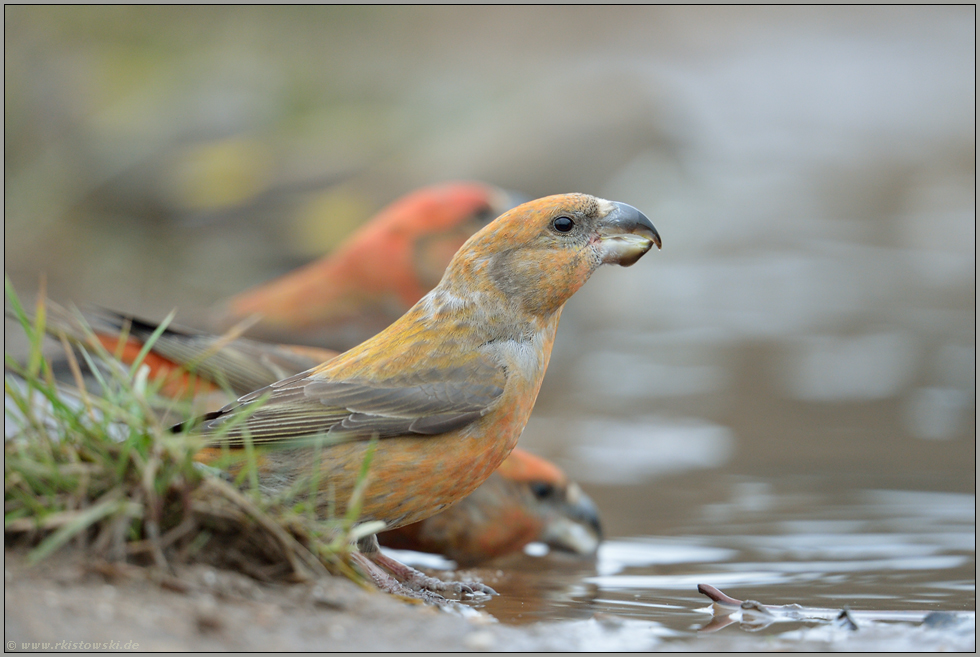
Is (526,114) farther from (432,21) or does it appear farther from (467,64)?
(432,21)

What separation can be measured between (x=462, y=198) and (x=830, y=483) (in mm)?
2961

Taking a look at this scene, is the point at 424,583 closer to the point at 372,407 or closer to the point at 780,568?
the point at 372,407

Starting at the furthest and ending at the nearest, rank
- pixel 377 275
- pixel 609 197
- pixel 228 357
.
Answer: pixel 609 197
pixel 377 275
pixel 228 357

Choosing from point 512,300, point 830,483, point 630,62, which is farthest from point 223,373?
point 630,62

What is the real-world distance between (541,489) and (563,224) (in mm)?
1482

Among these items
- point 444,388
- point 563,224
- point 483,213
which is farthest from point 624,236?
point 483,213

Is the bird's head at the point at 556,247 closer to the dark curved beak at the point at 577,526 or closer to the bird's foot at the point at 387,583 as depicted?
the bird's foot at the point at 387,583

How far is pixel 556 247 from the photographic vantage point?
144 inches

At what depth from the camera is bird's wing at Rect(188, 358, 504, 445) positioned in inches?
133

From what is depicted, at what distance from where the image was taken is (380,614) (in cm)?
270

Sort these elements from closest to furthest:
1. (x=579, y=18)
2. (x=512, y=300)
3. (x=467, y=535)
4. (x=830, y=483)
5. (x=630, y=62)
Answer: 1. (x=512, y=300)
2. (x=467, y=535)
3. (x=830, y=483)
4. (x=630, y=62)
5. (x=579, y=18)

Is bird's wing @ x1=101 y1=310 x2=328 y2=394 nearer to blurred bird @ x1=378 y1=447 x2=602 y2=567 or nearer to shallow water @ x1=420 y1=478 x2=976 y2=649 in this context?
blurred bird @ x1=378 y1=447 x2=602 y2=567

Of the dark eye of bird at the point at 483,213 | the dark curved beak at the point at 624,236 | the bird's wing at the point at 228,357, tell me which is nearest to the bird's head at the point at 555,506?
the bird's wing at the point at 228,357

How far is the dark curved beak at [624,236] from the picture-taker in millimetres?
3676
